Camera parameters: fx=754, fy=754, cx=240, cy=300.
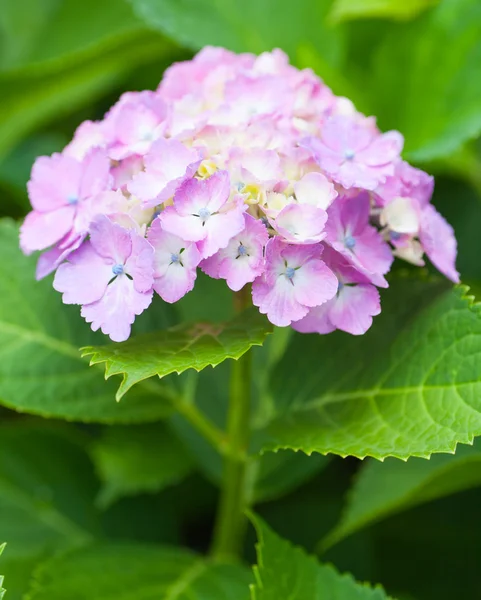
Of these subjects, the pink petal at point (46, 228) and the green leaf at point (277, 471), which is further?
the green leaf at point (277, 471)

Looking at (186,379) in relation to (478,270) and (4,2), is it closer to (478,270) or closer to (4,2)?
(478,270)

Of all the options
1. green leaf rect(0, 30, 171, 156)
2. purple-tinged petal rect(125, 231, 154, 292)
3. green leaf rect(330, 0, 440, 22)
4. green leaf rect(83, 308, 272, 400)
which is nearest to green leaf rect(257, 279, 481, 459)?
green leaf rect(83, 308, 272, 400)

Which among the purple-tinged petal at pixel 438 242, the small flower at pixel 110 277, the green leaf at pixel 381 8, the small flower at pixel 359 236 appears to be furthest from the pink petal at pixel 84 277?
the green leaf at pixel 381 8

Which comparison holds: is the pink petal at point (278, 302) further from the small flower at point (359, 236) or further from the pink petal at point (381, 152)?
the pink petal at point (381, 152)

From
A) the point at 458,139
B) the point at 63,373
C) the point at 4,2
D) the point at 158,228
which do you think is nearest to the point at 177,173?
the point at 158,228

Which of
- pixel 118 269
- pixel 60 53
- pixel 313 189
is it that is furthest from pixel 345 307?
A: pixel 60 53

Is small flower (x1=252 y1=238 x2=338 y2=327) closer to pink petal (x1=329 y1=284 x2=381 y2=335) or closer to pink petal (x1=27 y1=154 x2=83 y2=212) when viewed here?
pink petal (x1=329 y1=284 x2=381 y2=335)
